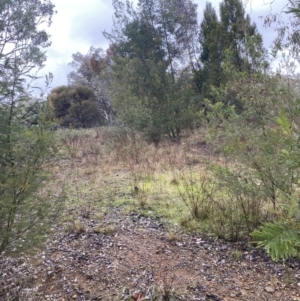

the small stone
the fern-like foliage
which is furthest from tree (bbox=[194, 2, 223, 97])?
the fern-like foliage

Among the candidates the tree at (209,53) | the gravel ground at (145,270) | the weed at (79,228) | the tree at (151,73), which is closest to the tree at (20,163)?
the gravel ground at (145,270)

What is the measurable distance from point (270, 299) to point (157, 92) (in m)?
10.2

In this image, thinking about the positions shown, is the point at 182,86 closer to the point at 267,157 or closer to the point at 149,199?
the point at 149,199

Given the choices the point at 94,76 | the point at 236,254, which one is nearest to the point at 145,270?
the point at 236,254

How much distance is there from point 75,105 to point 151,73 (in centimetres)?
890

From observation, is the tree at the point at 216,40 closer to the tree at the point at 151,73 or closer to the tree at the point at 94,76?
the tree at the point at 151,73

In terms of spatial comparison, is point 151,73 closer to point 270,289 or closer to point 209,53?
point 209,53

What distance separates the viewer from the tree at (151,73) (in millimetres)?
11734

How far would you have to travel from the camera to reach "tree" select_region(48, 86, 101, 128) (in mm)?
19906

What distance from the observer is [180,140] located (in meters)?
12.1

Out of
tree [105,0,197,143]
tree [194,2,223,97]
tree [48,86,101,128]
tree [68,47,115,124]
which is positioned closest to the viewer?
tree [105,0,197,143]

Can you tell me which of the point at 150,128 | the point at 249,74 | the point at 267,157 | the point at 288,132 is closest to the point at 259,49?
the point at 249,74

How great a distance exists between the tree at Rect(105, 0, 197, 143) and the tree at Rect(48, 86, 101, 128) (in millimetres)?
6298

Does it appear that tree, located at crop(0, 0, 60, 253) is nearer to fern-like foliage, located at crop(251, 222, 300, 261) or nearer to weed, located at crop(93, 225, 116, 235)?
weed, located at crop(93, 225, 116, 235)
